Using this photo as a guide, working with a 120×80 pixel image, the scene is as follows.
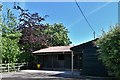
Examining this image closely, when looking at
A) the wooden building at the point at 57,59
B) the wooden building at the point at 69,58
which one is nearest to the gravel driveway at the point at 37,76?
the wooden building at the point at 69,58

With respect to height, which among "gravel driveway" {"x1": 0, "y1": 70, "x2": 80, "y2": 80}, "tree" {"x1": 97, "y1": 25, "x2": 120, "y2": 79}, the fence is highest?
"tree" {"x1": 97, "y1": 25, "x2": 120, "y2": 79}

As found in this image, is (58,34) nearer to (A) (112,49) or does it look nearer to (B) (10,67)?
(B) (10,67)

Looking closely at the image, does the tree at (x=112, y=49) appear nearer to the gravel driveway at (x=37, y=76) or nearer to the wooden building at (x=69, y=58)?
the gravel driveway at (x=37, y=76)

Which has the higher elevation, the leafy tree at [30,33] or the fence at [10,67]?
the leafy tree at [30,33]

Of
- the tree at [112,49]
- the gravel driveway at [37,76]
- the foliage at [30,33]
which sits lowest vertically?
the gravel driveway at [37,76]

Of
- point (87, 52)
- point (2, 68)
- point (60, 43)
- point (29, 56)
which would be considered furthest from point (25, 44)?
point (60, 43)

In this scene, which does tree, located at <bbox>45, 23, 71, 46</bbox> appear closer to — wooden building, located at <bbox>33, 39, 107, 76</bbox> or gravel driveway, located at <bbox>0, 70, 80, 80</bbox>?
wooden building, located at <bbox>33, 39, 107, 76</bbox>

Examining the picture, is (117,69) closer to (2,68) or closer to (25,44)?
(2,68)

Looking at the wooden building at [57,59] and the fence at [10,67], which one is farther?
the wooden building at [57,59]

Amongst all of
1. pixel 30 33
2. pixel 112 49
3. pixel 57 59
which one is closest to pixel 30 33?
pixel 30 33

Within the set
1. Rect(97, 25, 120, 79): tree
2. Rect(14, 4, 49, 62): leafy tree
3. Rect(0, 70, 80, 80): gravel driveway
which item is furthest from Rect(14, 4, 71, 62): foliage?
Rect(97, 25, 120, 79): tree

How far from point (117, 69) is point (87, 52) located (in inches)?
259

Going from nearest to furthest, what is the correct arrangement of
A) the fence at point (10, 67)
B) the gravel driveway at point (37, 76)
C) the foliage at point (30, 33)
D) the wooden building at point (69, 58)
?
the gravel driveway at point (37, 76), the wooden building at point (69, 58), the fence at point (10, 67), the foliage at point (30, 33)

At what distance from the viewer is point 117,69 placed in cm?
1664
